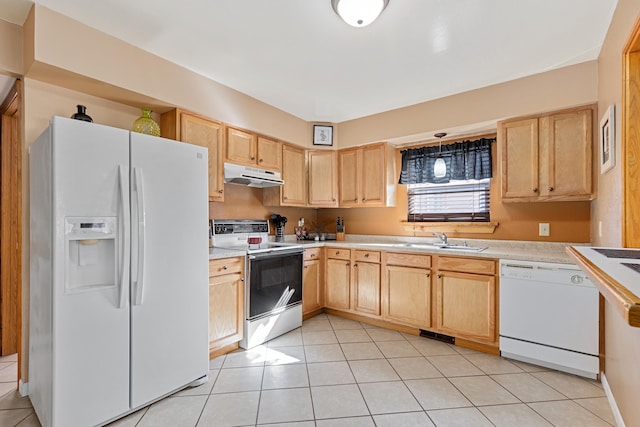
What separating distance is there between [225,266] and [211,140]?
47.4 inches

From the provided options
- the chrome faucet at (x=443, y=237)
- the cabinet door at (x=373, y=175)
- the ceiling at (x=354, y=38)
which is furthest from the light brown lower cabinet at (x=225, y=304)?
the chrome faucet at (x=443, y=237)

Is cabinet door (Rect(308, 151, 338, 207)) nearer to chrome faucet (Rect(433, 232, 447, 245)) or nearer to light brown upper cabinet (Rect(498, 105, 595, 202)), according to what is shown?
chrome faucet (Rect(433, 232, 447, 245))

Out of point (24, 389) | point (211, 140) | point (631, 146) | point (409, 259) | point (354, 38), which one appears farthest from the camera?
point (409, 259)

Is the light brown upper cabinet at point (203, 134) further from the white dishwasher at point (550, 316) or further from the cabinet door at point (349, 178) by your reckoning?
the white dishwasher at point (550, 316)

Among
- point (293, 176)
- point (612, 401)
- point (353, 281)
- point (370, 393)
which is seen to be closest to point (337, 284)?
point (353, 281)

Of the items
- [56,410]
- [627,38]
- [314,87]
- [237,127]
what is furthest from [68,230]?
[627,38]

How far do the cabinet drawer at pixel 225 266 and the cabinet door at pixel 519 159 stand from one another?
255 centimetres

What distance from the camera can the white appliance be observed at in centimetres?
158

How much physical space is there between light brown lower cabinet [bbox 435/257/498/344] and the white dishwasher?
0.28 feet

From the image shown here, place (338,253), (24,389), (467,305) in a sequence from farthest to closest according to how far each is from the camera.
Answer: (338,253), (467,305), (24,389)

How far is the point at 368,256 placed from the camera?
3.41 m

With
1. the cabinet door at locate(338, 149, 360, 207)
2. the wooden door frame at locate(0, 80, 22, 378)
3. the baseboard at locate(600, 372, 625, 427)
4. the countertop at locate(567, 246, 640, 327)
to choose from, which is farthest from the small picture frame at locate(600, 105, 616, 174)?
the wooden door frame at locate(0, 80, 22, 378)

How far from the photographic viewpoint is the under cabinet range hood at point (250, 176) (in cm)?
295

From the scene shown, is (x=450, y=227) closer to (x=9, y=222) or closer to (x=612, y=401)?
(x=612, y=401)
